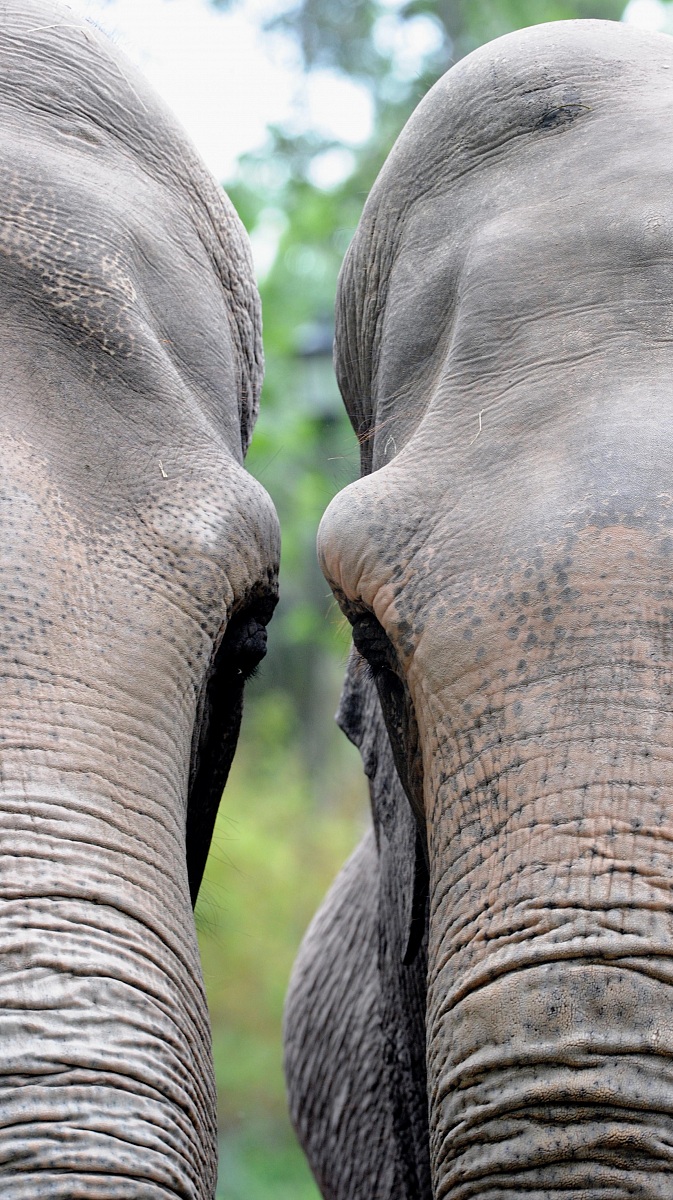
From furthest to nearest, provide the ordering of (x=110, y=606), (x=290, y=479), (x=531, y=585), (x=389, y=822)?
(x=290, y=479) < (x=389, y=822) < (x=110, y=606) < (x=531, y=585)

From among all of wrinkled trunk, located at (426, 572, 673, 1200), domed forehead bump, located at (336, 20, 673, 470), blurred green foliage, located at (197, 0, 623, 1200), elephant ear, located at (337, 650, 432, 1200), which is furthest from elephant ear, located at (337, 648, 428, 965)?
blurred green foliage, located at (197, 0, 623, 1200)

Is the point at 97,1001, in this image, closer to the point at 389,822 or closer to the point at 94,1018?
the point at 94,1018

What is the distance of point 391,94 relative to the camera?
8.95 m

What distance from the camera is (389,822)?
247 cm

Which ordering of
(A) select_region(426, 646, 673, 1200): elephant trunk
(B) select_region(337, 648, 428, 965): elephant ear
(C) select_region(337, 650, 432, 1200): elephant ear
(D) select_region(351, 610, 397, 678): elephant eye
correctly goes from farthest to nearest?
(C) select_region(337, 650, 432, 1200): elephant ear, (B) select_region(337, 648, 428, 965): elephant ear, (D) select_region(351, 610, 397, 678): elephant eye, (A) select_region(426, 646, 673, 1200): elephant trunk

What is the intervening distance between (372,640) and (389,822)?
0.61 metres

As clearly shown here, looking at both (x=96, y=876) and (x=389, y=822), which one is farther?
(x=389, y=822)

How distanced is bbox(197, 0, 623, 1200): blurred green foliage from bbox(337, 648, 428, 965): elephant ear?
324cm

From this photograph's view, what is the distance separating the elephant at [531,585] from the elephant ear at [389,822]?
0.01 meters

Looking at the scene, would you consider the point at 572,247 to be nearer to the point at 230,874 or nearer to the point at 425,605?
the point at 425,605

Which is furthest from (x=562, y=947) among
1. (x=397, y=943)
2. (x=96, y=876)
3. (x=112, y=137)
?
(x=112, y=137)

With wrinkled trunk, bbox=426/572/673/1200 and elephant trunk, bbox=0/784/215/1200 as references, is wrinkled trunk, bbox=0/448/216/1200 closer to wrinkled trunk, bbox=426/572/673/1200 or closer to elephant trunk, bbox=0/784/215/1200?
elephant trunk, bbox=0/784/215/1200

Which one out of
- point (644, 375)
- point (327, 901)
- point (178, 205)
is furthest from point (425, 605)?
point (327, 901)

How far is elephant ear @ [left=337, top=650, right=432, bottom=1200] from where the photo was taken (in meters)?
2.38
